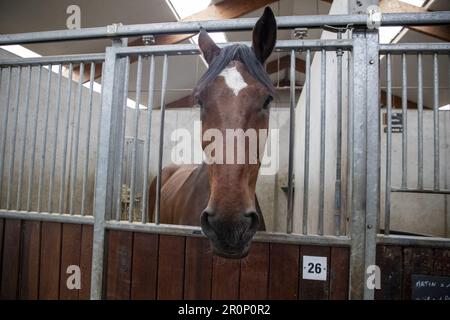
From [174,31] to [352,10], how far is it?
2.91ft

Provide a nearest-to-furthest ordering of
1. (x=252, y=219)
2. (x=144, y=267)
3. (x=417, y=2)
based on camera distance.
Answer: (x=252, y=219) < (x=144, y=267) < (x=417, y=2)

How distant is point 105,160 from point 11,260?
0.85m

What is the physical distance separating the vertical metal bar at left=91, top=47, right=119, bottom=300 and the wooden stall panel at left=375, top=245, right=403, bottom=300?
1.32 metres

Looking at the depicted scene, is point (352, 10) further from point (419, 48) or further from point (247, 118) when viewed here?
point (247, 118)

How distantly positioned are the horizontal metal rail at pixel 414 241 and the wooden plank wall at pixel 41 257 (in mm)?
1443

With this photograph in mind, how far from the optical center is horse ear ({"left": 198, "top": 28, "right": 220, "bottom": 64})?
4.21 ft

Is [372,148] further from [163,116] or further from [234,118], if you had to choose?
[163,116]

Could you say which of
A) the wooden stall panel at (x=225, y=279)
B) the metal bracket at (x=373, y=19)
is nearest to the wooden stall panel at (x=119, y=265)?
the wooden stall panel at (x=225, y=279)

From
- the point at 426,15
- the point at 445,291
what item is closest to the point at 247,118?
the point at 426,15

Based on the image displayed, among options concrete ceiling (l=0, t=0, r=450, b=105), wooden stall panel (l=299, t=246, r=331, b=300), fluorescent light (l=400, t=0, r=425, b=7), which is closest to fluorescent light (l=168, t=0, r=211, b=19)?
concrete ceiling (l=0, t=0, r=450, b=105)

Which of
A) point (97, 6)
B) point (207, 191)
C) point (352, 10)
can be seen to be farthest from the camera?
point (97, 6)

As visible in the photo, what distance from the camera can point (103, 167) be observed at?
1.37 metres

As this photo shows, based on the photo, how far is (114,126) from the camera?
1.40 metres

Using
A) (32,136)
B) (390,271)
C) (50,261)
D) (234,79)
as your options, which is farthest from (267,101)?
(32,136)
